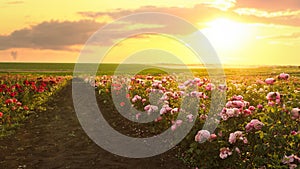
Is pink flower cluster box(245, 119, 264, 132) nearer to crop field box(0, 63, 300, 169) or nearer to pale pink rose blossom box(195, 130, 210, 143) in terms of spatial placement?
crop field box(0, 63, 300, 169)

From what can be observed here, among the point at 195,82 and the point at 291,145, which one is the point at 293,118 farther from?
the point at 195,82

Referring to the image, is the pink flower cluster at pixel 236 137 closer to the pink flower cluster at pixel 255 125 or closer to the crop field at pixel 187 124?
the crop field at pixel 187 124

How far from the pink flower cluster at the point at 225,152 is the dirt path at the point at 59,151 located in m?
1.19

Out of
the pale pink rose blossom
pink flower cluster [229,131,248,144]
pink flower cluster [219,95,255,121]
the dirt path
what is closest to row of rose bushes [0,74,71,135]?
the dirt path

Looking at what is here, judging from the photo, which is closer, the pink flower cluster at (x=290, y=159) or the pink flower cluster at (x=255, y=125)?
the pink flower cluster at (x=290, y=159)

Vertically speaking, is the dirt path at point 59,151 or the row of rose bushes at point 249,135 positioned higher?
the row of rose bushes at point 249,135

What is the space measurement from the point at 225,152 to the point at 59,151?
11.8 ft

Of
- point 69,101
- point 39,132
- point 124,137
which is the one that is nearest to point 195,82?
point 124,137

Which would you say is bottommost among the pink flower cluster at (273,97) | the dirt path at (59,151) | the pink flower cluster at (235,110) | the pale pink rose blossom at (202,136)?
the dirt path at (59,151)

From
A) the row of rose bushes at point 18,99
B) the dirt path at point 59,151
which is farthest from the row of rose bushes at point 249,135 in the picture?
the row of rose bushes at point 18,99

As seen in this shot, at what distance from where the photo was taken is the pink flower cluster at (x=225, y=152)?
5613mm

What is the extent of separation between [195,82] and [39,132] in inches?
155

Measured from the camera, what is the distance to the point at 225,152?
5656 millimetres

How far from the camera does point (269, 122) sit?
548 centimetres
